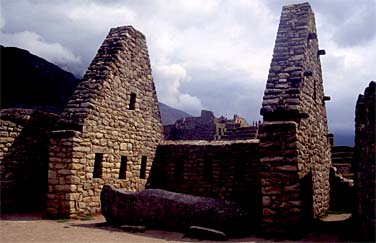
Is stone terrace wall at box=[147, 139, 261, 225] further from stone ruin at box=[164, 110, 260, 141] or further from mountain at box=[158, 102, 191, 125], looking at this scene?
mountain at box=[158, 102, 191, 125]

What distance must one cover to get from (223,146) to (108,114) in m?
5.06

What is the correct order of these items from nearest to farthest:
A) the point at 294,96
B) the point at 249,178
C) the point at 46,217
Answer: the point at 294,96, the point at 46,217, the point at 249,178

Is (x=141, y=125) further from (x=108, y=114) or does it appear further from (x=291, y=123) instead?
(x=291, y=123)

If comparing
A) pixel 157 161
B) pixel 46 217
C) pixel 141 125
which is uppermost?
pixel 141 125

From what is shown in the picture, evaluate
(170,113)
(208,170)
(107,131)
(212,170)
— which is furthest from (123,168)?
(170,113)

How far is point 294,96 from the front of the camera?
955 cm

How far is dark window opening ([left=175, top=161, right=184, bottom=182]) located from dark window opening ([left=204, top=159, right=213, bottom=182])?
1181 mm

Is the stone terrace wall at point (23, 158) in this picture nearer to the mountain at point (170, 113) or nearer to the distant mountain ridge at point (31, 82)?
the distant mountain ridge at point (31, 82)

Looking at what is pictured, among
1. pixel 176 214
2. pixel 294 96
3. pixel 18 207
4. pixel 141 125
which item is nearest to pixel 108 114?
pixel 141 125

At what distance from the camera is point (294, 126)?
8.81m

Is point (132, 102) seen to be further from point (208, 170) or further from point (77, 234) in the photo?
point (77, 234)

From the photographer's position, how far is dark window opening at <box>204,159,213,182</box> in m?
15.3

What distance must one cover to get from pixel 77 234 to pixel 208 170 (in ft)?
24.9

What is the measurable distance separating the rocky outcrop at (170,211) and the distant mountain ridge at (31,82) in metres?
18.4
